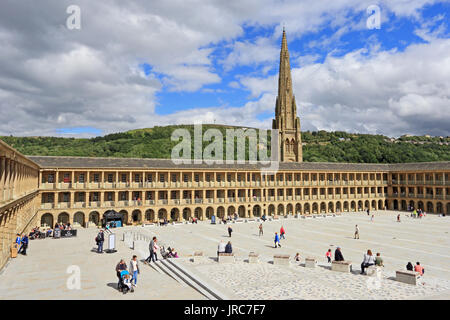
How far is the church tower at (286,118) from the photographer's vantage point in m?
80.5

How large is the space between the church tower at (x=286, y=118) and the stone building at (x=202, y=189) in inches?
733

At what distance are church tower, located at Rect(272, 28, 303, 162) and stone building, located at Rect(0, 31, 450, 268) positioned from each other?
61.1 feet

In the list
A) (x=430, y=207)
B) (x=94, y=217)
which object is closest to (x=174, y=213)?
(x=94, y=217)

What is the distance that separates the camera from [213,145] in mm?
98875

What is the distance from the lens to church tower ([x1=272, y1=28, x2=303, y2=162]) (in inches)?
3169

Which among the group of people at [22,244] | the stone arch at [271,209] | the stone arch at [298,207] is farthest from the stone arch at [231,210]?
the group of people at [22,244]

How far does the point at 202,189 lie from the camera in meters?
49.0

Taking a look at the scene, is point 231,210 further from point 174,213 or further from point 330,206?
point 330,206

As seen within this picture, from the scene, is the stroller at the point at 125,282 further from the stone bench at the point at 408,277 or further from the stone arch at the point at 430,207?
the stone arch at the point at 430,207

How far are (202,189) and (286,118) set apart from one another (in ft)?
130
